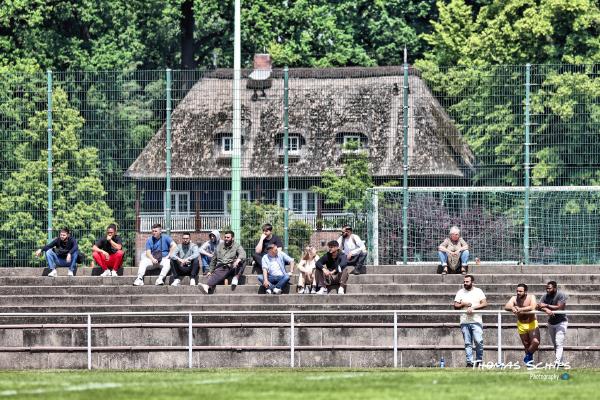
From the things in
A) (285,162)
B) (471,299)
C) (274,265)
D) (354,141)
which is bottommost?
(471,299)

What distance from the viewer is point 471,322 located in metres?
33.4

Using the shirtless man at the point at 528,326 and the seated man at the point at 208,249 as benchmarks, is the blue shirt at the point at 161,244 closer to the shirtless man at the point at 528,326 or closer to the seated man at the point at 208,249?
the seated man at the point at 208,249

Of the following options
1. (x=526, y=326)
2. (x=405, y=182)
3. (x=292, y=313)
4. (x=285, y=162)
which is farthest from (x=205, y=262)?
(x=526, y=326)

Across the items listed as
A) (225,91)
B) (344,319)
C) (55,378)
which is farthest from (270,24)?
(55,378)

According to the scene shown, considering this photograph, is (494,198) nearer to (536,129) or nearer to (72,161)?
(536,129)

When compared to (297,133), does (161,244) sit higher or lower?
lower

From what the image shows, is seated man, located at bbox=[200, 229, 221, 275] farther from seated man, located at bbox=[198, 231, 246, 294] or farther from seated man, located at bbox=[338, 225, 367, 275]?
seated man, located at bbox=[338, 225, 367, 275]

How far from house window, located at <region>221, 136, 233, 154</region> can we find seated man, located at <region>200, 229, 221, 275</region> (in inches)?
86.3

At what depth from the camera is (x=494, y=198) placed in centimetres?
3962

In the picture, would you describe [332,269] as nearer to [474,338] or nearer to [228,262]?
[228,262]

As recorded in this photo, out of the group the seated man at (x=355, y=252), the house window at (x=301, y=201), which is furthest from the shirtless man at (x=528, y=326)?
the house window at (x=301, y=201)

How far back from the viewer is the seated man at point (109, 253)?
3891cm

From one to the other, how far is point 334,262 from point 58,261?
19.9ft

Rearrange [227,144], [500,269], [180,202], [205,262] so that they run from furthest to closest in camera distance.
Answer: [227,144] → [180,202] → [205,262] → [500,269]
